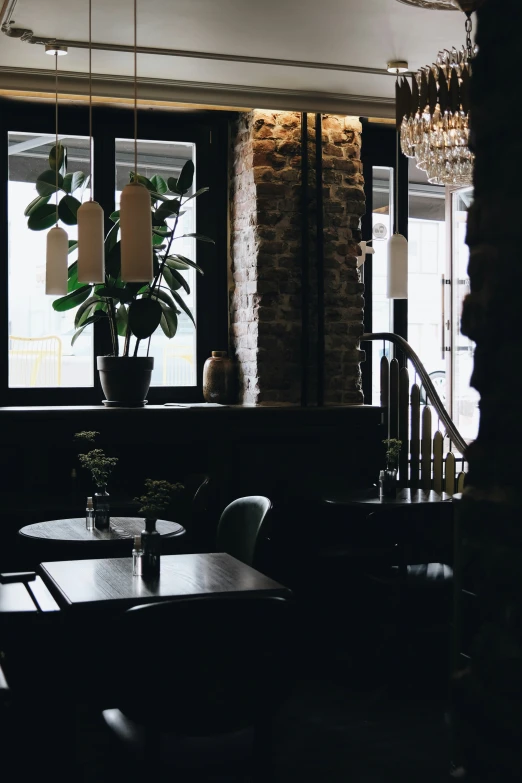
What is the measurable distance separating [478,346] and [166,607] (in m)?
1.32

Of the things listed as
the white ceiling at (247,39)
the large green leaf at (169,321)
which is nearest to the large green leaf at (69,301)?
the large green leaf at (169,321)

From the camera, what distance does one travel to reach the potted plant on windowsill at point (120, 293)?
510 centimetres

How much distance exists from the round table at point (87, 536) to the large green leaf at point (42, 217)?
1.83m

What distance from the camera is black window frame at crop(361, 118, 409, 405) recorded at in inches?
249

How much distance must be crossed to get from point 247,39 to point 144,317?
4.92ft

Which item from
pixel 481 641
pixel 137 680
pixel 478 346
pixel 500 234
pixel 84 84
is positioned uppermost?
pixel 84 84

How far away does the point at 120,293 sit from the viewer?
5.10 metres

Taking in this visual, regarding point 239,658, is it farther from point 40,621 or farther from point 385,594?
point 385,594

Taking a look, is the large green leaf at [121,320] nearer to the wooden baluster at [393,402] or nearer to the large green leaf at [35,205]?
the large green leaf at [35,205]

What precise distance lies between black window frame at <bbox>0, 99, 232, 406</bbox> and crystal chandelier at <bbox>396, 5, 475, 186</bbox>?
2226mm

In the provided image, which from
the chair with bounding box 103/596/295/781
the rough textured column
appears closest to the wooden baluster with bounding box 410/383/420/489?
the chair with bounding box 103/596/295/781

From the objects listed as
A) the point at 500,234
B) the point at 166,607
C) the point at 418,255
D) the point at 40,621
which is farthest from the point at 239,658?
the point at 418,255

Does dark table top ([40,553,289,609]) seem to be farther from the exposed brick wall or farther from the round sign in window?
the round sign in window

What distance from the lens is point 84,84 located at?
5043mm
